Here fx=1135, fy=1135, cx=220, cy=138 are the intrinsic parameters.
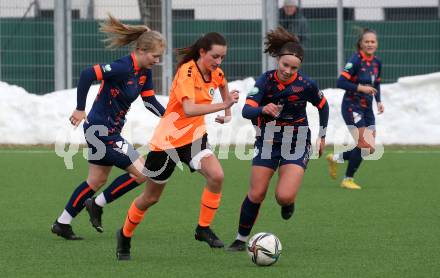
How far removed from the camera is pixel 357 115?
43.4 feet

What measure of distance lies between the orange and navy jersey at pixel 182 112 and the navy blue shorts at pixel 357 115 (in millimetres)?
4951

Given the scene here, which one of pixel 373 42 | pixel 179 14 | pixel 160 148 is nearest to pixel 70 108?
pixel 179 14

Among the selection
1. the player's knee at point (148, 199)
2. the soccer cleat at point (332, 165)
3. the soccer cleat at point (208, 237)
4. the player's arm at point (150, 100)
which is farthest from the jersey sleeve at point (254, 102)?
the soccer cleat at point (332, 165)

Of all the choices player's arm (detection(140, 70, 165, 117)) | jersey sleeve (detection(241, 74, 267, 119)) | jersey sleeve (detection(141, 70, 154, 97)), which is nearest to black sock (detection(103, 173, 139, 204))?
player's arm (detection(140, 70, 165, 117))

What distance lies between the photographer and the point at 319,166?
51.4 ft

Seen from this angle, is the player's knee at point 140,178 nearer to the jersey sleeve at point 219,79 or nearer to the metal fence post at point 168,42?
the jersey sleeve at point 219,79

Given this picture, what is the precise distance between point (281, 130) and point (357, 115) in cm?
487

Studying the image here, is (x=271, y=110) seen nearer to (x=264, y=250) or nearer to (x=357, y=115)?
(x=264, y=250)

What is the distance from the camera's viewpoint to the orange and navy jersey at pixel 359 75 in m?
13.0

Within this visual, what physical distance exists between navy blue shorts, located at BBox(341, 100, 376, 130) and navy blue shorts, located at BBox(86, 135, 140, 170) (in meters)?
4.67

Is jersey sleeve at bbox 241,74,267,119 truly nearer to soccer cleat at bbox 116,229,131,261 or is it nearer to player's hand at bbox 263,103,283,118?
player's hand at bbox 263,103,283,118

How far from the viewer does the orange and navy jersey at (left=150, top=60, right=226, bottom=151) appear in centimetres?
823

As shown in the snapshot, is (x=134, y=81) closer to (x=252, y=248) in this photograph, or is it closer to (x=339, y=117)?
(x=252, y=248)

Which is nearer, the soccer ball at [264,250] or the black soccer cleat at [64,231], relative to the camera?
the soccer ball at [264,250]
